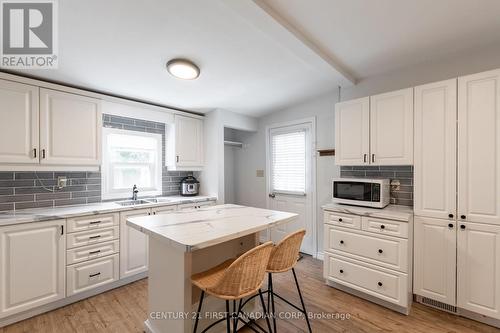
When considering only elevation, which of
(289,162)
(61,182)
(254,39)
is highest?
(254,39)

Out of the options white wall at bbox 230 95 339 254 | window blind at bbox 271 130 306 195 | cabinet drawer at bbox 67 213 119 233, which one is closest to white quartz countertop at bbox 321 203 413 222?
white wall at bbox 230 95 339 254

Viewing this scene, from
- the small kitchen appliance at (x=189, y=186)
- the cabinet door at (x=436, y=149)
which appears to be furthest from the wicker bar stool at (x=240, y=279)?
the small kitchen appliance at (x=189, y=186)

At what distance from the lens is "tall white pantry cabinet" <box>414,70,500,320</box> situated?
1.92 m

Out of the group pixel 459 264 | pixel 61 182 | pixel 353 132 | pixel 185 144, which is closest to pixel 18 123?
pixel 61 182

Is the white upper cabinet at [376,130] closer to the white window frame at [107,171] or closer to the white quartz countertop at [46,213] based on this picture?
the white quartz countertop at [46,213]

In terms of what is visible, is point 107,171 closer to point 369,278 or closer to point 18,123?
point 18,123

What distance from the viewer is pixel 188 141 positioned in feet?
12.1

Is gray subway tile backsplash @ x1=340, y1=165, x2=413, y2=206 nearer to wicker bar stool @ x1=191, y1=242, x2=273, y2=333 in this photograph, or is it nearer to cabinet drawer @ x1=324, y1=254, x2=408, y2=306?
cabinet drawer @ x1=324, y1=254, x2=408, y2=306

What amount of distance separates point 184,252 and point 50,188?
2.21m

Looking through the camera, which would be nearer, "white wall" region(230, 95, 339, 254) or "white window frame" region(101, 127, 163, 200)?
"white window frame" region(101, 127, 163, 200)

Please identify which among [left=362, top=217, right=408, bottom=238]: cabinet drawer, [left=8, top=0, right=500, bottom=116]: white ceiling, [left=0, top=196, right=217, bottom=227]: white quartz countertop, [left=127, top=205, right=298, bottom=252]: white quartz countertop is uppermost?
[left=8, top=0, right=500, bottom=116]: white ceiling

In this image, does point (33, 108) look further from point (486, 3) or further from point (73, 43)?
point (486, 3)

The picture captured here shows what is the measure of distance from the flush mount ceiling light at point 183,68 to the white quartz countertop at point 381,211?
2.16m

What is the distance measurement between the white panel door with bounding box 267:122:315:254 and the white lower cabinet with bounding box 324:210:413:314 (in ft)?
3.18
